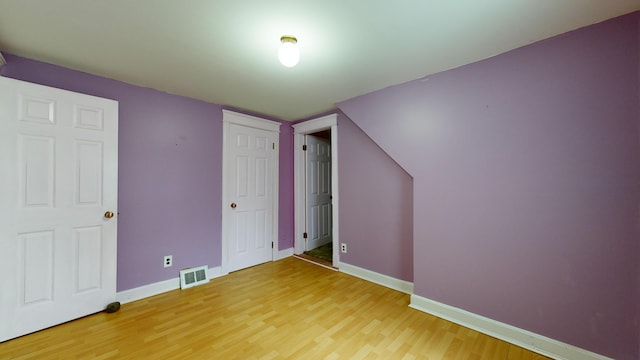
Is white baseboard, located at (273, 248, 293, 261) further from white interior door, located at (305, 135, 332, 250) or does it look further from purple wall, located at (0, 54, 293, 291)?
purple wall, located at (0, 54, 293, 291)

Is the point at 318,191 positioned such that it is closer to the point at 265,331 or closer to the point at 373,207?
the point at 373,207

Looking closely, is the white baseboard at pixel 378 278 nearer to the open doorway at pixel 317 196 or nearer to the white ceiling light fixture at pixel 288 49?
the open doorway at pixel 317 196

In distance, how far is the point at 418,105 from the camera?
93.5 inches

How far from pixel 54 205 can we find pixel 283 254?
2681 mm

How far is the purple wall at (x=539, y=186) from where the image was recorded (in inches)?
59.1

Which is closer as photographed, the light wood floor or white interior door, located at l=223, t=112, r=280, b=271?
the light wood floor

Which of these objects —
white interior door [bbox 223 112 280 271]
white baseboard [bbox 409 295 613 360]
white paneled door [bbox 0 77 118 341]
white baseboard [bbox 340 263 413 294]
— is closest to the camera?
white baseboard [bbox 409 295 613 360]

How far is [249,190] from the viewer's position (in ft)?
11.3

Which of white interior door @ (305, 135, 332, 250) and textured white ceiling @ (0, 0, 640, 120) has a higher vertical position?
textured white ceiling @ (0, 0, 640, 120)

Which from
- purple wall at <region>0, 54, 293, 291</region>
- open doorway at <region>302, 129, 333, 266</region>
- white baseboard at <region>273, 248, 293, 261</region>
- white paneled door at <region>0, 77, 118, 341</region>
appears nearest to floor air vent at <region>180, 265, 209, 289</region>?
purple wall at <region>0, 54, 293, 291</region>

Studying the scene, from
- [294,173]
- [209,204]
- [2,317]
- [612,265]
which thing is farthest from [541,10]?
[2,317]

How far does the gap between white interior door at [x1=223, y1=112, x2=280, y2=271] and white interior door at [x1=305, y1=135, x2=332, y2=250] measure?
2.05 ft

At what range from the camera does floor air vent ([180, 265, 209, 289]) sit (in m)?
2.77

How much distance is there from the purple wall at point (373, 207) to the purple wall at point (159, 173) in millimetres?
1730
